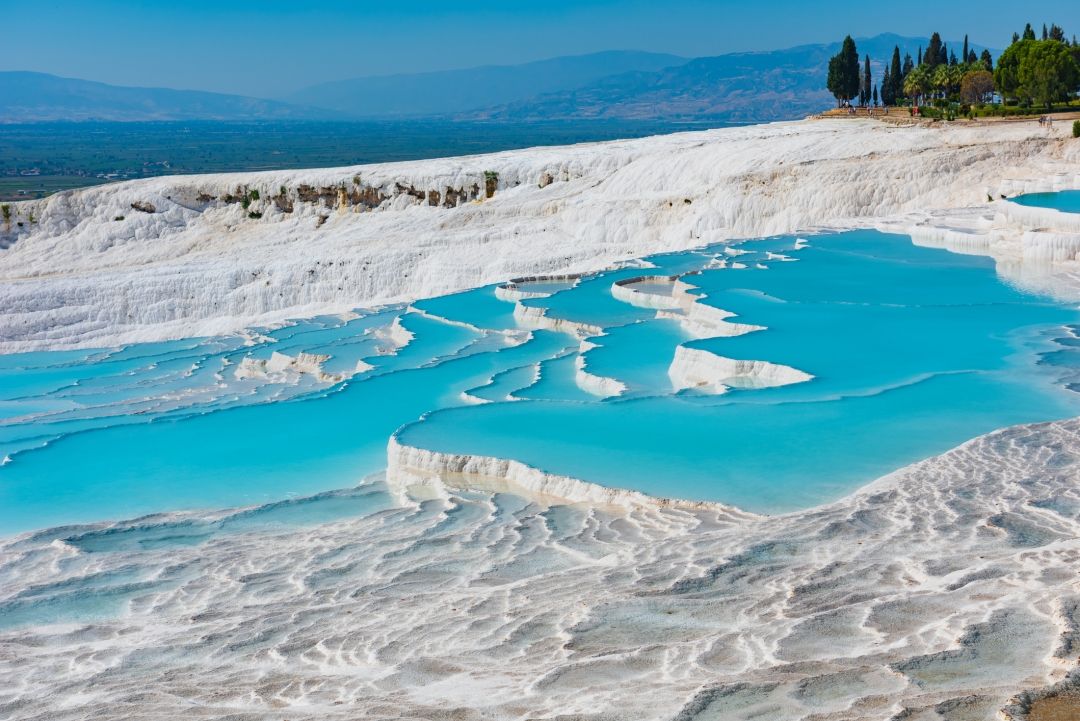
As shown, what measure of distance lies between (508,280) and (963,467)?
1153 centimetres

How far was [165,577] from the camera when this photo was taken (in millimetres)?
6684

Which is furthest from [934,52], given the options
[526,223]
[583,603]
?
[583,603]

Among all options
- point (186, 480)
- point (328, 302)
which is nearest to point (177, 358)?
point (328, 302)

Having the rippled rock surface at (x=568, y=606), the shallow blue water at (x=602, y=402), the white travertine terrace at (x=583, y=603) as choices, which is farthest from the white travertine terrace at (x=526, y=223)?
the rippled rock surface at (x=568, y=606)

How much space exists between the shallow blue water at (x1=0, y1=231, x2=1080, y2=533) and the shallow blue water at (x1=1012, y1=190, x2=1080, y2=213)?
2.02 meters

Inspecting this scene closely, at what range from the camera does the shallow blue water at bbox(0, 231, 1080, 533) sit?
792cm

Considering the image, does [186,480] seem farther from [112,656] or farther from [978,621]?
[978,621]

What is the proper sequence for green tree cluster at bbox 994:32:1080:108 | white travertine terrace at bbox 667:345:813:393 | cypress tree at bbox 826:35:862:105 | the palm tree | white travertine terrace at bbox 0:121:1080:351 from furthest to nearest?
cypress tree at bbox 826:35:862:105, the palm tree, green tree cluster at bbox 994:32:1080:108, white travertine terrace at bbox 0:121:1080:351, white travertine terrace at bbox 667:345:813:393

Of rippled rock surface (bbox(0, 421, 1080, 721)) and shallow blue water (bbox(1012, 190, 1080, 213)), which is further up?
shallow blue water (bbox(1012, 190, 1080, 213))

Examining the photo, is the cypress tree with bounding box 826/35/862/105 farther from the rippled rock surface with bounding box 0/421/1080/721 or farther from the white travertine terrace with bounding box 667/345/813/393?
the rippled rock surface with bounding box 0/421/1080/721

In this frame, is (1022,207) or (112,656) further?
(1022,207)

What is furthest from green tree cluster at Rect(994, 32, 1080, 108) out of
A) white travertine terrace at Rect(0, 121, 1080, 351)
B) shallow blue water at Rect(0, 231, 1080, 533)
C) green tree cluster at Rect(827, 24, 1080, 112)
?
shallow blue water at Rect(0, 231, 1080, 533)

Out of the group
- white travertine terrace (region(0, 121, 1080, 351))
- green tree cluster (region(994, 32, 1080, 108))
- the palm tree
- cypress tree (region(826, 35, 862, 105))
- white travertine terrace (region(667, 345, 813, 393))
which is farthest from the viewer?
cypress tree (region(826, 35, 862, 105))

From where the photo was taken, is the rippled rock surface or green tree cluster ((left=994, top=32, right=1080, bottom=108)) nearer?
the rippled rock surface
